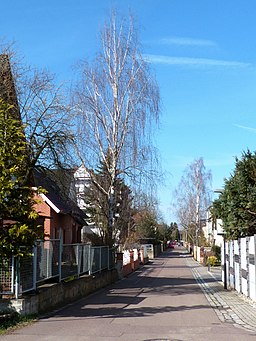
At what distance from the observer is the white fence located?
54.5 feet

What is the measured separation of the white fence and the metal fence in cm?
634

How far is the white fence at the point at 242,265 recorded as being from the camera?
16.6 meters

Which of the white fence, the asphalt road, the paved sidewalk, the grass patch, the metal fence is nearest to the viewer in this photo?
the asphalt road

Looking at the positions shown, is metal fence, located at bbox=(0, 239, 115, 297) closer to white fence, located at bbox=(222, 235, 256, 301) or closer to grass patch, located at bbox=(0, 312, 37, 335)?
grass patch, located at bbox=(0, 312, 37, 335)

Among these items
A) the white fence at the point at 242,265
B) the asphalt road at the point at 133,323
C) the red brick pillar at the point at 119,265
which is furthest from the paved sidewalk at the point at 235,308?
the red brick pillar at the point at 119,265

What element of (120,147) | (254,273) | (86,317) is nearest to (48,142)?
(86,317)

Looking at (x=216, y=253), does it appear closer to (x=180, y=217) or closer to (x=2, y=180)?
(x=180, y=217)

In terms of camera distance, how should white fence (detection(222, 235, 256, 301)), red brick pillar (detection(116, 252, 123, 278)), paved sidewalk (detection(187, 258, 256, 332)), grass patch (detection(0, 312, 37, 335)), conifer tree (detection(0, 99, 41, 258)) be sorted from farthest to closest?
red brick pillar (detection(116, 252, 123, 278)) → white fence (detection(222, 235, 256, 301)) → paved sidewalk (detection(187, 258, 256, 332)) → conifer tree (detection(0, 99, 41, 258)) → grass patch (detection(0, 312, 37, 335))

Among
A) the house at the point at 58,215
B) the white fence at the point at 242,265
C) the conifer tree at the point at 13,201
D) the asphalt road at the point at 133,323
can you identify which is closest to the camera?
the asphalt road at the point at 133,323

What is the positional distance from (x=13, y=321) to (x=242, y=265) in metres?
10.2

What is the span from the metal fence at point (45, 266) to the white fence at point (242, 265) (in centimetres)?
634

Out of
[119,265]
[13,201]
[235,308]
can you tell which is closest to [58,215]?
[119,265]

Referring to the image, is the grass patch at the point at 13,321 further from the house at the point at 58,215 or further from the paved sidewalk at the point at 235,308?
the house at the point at 58,215

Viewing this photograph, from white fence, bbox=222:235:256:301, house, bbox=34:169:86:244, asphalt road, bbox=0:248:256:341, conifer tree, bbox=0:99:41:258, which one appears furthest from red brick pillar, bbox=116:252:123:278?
conifer tree, bbox=0:99:41:258
